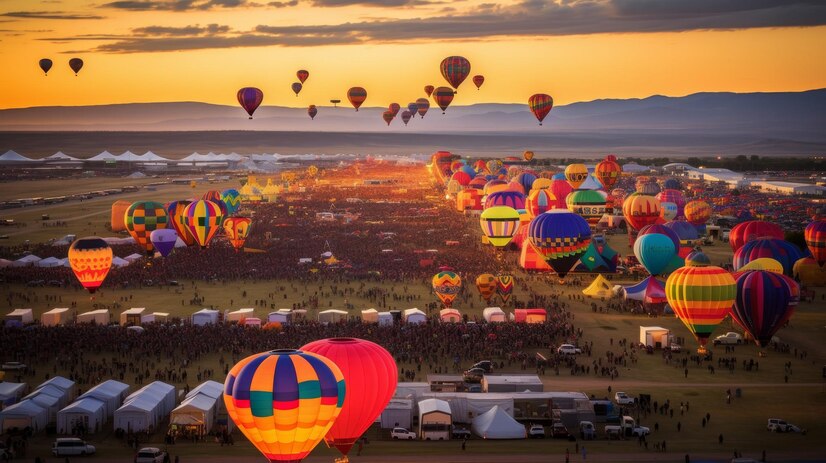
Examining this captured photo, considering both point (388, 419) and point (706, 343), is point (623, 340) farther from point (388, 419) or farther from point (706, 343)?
point (388, 419)

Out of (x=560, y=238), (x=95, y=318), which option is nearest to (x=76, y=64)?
(x=95, y=318)

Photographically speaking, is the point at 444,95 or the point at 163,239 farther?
the point at 444,95

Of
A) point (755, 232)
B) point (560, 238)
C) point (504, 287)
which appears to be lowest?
point (504, 287)

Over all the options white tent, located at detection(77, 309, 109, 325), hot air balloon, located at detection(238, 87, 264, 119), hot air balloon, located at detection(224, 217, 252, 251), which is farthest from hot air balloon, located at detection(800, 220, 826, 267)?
hot air balloon, located at detection(238, 87, 264, 119)

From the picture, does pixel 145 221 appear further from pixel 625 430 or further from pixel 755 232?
pixel 625 430

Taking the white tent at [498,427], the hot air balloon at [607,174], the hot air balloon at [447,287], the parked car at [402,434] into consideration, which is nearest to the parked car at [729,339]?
the hot air balloon at [447,287]
